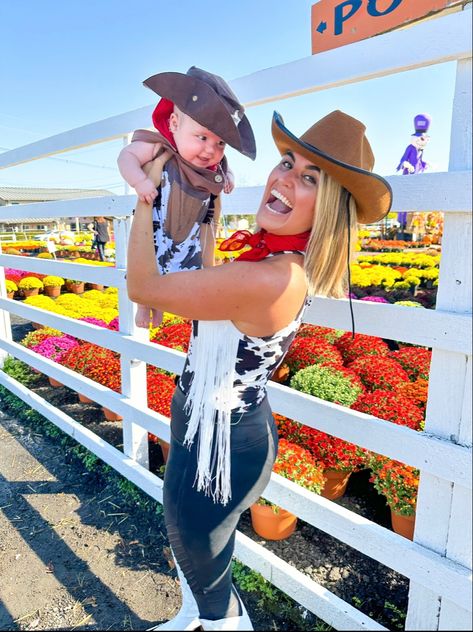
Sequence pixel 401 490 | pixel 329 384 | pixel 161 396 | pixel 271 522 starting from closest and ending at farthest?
pixel 401 490 < pixel 271 522 < pixel 329 384 < pixel 161 396

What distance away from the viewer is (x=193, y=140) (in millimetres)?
1440

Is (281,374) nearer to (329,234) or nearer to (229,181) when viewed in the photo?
(229,181)

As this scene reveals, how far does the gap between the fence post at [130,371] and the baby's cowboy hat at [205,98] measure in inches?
52.4

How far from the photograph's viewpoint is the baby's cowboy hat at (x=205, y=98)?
137cm

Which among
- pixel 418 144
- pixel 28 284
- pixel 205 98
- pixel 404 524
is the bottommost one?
pixel 404 524

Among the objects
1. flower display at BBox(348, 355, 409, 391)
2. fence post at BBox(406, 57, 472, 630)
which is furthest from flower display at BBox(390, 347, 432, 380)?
fence post at BBox(406, 57, 472, 630)

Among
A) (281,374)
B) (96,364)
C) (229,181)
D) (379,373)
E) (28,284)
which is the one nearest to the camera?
(229,181)

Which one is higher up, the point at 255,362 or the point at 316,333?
the point at 255,362

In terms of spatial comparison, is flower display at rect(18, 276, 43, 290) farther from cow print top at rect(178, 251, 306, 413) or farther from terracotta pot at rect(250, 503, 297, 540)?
cow print top at rect(178, 251, 306, 413)

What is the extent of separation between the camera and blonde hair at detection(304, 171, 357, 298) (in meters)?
1.28

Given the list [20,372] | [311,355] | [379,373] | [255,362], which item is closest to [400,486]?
[379,373]

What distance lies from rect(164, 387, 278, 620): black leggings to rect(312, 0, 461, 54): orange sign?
1.33 metres

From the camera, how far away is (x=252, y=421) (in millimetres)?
1476

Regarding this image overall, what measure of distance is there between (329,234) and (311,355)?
2.59m
